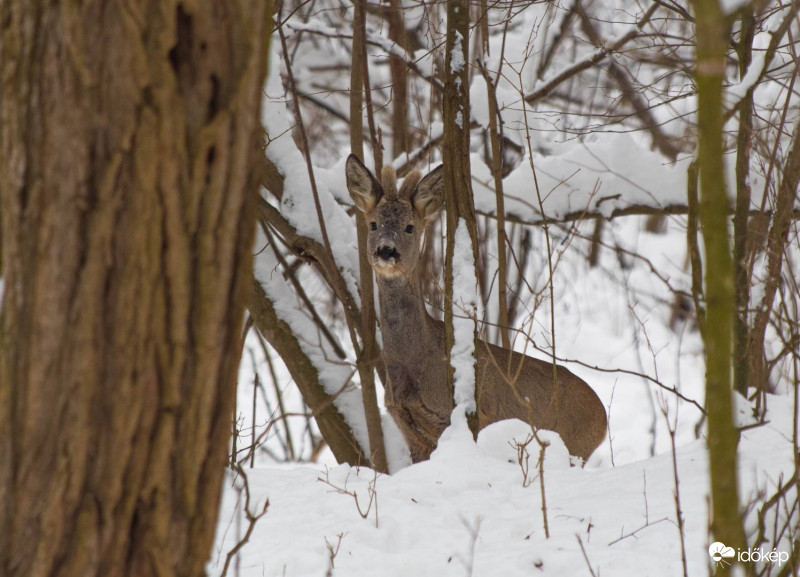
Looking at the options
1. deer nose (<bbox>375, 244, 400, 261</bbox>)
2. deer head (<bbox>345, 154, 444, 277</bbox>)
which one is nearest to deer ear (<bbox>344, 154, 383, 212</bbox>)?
deer head (<bbox>345, 154, 444, 277</bbox>)

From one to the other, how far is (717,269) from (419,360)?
4.72 metres

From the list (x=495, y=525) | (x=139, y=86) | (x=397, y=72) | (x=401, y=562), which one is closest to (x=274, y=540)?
(x=401, y=562)

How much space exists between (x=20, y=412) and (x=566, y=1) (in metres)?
7.58

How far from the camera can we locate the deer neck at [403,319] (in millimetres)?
6680

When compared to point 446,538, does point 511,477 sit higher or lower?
higher

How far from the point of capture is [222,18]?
195cm

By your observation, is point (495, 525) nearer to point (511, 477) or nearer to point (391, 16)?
point (511, 477)

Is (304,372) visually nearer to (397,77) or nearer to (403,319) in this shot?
(403,319)

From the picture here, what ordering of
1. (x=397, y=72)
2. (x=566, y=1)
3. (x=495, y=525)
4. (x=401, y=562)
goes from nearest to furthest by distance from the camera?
(x=401, y=562), (x=495, y=525), (x=566, y=1), (x=397, y=72)

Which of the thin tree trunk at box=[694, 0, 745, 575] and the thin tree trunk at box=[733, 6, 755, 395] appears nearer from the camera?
the thin tree trunk at box=[694, 0, 745, 575]
